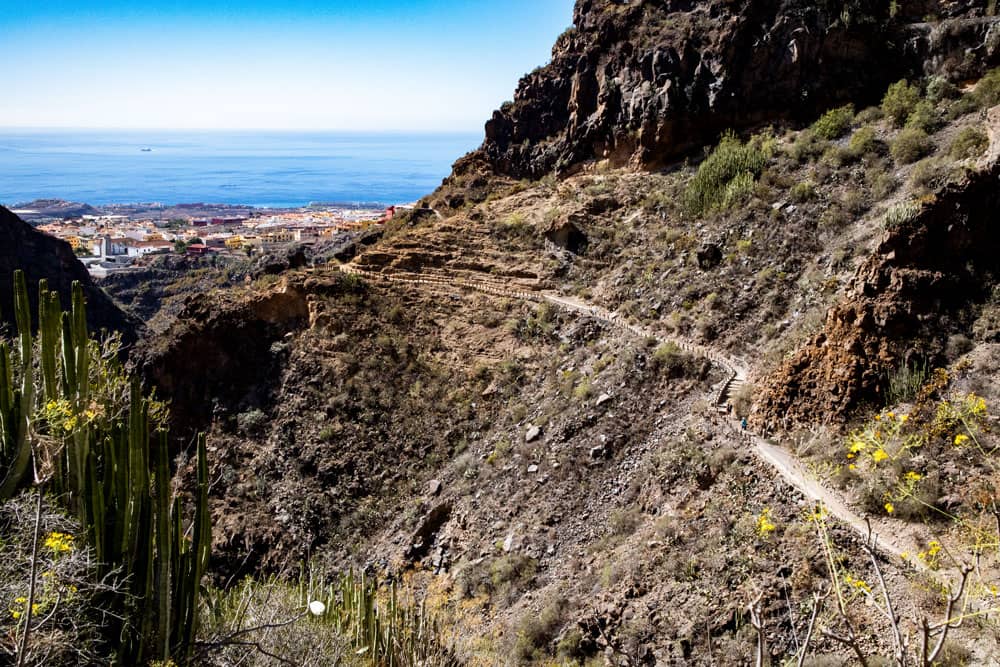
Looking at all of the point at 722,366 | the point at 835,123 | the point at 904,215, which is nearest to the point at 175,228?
the point at 835,123

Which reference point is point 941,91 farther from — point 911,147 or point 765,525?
point 765,525

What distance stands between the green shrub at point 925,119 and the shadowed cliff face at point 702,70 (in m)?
2.77

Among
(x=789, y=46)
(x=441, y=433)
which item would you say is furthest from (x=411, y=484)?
(x=789, y=46)

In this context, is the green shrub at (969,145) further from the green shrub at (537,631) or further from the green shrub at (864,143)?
the green shrub at (537,631)

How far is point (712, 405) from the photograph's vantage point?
1341 centimetres

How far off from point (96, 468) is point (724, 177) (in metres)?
19.7

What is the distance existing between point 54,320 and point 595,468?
9.89m

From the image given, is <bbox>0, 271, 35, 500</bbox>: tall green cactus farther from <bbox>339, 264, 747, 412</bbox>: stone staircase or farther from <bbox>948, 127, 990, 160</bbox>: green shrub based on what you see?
<bbox>948, 127, 990, 160</bbox>: green shrub

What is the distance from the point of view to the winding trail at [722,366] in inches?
365

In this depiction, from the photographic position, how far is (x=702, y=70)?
82.2ft

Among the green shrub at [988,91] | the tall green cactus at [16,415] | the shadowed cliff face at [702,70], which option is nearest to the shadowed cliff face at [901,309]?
the green shrub at [988,91]

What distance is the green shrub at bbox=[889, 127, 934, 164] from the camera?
57.2 ft

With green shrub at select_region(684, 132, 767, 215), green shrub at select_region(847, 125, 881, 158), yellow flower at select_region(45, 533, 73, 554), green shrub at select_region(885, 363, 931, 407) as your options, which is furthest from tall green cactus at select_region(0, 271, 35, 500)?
green shrub at select_region(847, 125, 881, 158)

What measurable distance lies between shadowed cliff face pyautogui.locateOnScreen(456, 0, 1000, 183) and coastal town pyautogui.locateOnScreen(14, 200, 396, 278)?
32.2 ft
